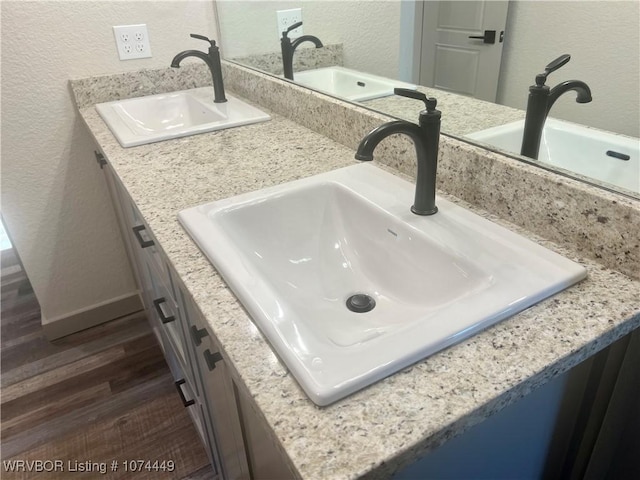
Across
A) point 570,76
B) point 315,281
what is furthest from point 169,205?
point 570,76

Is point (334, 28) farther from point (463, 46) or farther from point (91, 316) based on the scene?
point (91, 316)

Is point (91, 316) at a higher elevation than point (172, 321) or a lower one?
lower

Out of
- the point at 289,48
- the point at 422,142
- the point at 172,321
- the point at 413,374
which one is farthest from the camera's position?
the point at 289,48

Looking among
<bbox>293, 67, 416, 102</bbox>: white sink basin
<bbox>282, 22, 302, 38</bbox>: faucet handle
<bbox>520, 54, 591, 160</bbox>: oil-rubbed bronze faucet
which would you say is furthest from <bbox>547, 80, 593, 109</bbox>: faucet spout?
<bbox>282, 22, 302, 38</bbox>: faucet handle

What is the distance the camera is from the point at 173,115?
1905mm

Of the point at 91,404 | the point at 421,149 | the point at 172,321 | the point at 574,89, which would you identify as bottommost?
the point at 91,404

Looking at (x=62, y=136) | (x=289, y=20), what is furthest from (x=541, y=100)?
(x=62, y=136)

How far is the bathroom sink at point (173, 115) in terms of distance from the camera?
4.89 ft

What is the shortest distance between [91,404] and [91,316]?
50 centimetres

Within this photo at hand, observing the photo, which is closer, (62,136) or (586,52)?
(586,52)

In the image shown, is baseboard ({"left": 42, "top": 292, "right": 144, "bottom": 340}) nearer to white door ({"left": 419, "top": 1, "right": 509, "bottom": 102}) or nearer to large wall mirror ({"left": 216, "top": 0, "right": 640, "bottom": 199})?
large wall mirror ({"left": 216, "top": 0, "right": 640, "bottom": 199})

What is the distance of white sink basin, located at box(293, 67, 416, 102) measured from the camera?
47.6 inches

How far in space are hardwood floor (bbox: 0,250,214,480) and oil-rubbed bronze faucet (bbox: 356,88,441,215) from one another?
3.64 feet

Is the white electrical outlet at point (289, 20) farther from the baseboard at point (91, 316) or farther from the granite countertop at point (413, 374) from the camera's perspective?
the baseboard at point (91, 316)
